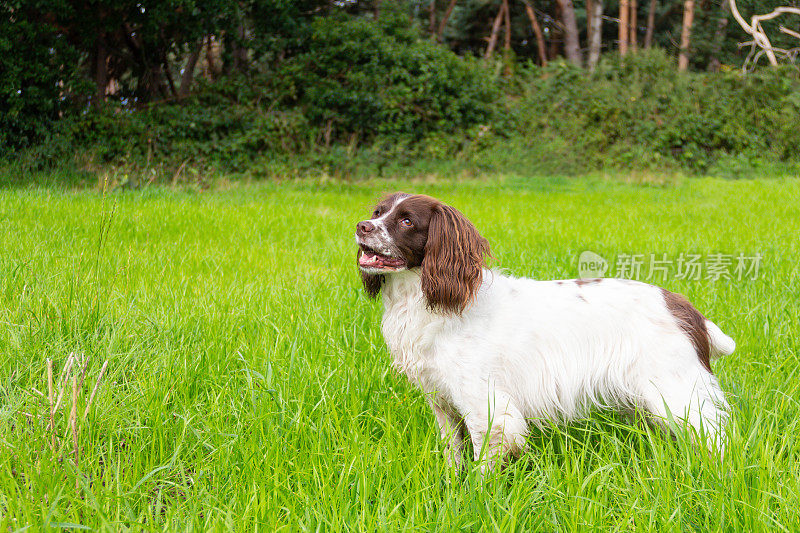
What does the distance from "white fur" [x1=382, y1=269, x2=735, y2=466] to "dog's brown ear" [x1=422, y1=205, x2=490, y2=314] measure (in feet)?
0.27

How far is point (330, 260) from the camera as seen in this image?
4.99m

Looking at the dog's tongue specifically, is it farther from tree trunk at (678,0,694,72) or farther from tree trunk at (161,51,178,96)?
tree trunk at (678,0,694,72)

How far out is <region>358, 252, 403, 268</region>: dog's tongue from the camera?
2.13 metres

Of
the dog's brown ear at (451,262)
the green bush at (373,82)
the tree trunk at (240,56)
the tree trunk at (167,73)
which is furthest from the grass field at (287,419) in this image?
the tree trunk at (240,56)

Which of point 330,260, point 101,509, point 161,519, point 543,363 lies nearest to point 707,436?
point 543,363

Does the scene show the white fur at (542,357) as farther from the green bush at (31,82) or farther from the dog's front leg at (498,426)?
the green bush at (31,82)

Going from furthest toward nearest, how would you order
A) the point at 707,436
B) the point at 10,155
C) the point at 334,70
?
the point at 334,70
the point at 10,155
the point at 707,436

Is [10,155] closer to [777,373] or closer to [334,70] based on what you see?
[334,70]

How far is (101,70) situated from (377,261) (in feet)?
41.3

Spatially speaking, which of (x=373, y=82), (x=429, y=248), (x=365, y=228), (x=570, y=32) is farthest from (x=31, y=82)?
(x=570, y=32)

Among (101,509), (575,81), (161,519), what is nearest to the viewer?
(101,509)

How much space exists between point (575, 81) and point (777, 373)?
1583 cm

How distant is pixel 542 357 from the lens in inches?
84.5

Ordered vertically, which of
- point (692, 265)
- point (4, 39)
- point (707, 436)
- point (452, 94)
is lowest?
point (692, 265)
